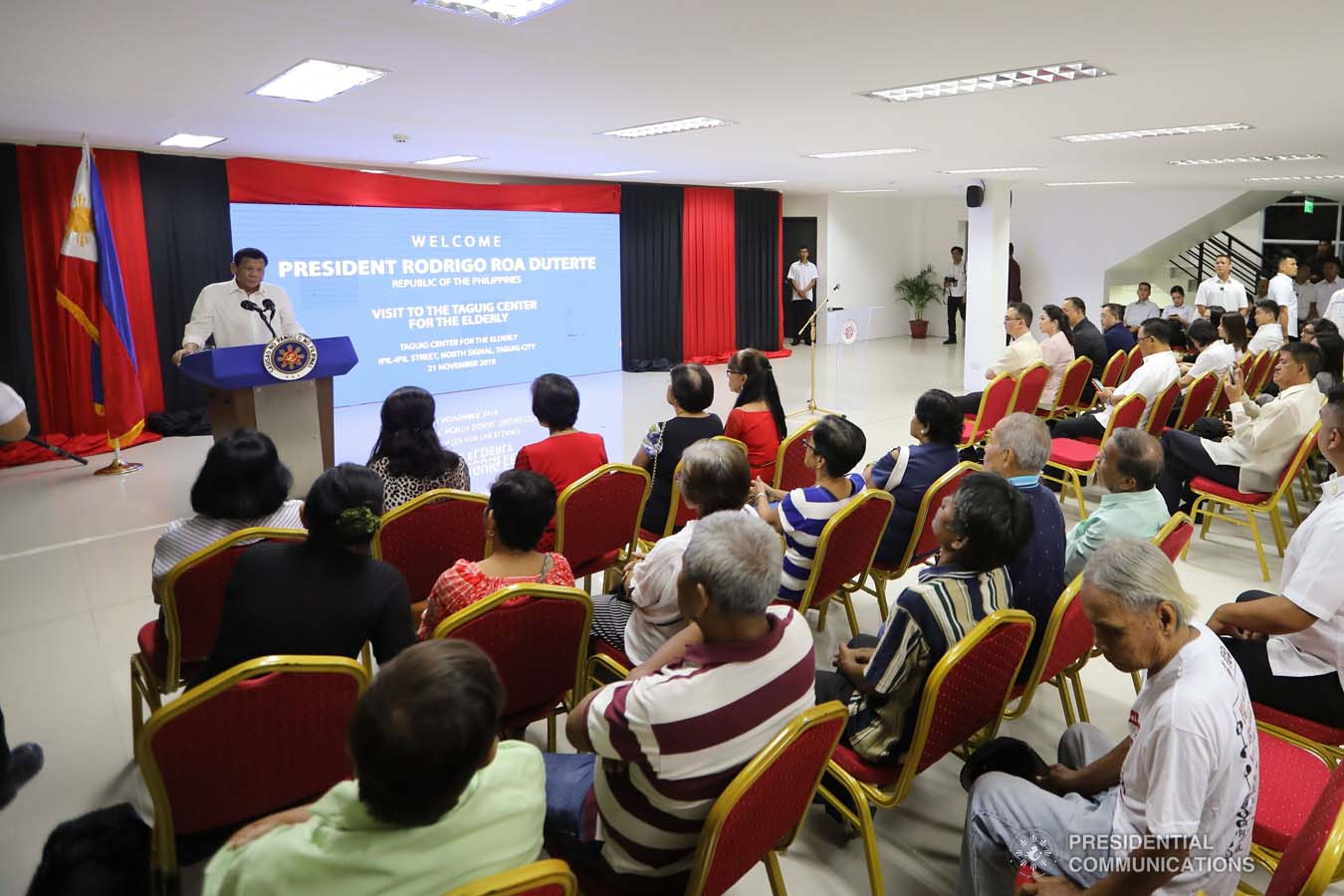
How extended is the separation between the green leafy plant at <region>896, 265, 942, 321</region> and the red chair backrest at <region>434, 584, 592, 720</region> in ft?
48.6

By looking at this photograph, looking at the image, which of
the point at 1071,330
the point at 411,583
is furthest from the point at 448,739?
the point at 1071,330

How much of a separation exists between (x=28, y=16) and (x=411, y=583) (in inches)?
97.1

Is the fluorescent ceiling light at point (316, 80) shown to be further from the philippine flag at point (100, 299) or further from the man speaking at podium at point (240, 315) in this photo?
the philippine flag at point (100, 299)

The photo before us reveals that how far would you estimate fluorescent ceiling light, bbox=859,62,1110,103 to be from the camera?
403 centimetres

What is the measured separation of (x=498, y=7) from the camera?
9.95ft

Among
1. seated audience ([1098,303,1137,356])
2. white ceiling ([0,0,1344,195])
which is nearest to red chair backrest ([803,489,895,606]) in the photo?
white ceiling ([0,0,1344,195])

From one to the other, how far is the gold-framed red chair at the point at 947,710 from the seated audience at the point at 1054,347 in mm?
4942

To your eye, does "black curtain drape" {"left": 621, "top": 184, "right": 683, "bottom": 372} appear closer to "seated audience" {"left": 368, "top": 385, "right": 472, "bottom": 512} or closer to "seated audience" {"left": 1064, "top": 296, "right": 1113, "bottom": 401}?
"seated audience" {"left": 1064, "top": 296, "right": 1113, "bottom": 401}

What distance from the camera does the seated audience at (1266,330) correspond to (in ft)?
24.4

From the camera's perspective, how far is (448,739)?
1195 mm

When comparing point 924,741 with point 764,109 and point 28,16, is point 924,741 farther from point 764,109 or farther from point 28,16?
point 764,109

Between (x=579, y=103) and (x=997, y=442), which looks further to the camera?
(x=579, y=103)

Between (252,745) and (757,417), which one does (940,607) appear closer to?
(252,745)

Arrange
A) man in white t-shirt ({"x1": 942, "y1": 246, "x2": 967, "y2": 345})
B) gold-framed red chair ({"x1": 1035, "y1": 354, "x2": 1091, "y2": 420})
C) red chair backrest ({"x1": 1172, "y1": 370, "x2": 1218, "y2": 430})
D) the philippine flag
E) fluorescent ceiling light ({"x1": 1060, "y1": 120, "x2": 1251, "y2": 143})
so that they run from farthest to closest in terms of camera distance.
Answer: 1. man in white t-shirt ({"x1": 942, "y1": 246, "x2": 967, "y2": 345})
2. gold-framed red chair ({"x1": 1035, "y1": 354, "x2": 1091, "y2": 420})
3. the philippine flag
4. fluorescent ceiling light ({"x1": 1060, "y1": 120, "x2": 1251, "y2": 143})
5. red chair backrest ({"x1": 1172, "y1": 370, "x2": 1218, "y2": 430})
